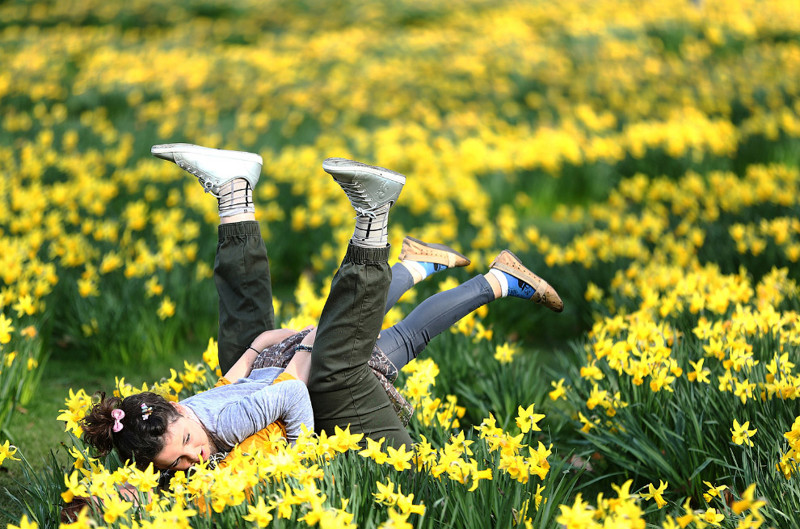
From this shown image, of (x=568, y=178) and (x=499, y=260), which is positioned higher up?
(x=499, y=260)

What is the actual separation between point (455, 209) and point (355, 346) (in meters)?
3.45

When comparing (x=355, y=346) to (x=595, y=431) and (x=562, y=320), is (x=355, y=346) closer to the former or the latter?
(x=595, y=431)

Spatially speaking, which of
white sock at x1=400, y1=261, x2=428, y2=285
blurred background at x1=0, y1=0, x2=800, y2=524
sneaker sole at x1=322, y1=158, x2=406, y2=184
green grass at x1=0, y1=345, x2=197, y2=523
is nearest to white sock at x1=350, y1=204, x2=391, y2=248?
sneaker sole at x1=322, y1=158, x2=406, y2=184

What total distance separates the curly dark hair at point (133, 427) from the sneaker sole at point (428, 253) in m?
1.29

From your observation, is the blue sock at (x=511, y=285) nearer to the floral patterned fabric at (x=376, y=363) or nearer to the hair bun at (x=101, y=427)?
the floral patterned fabric at (x=376, y=363)

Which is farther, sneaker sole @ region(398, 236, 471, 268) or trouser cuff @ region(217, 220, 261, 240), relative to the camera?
sneaker sole @ region(398, 236, 471, 268)

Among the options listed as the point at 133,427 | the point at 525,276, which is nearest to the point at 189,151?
the point at 133,427

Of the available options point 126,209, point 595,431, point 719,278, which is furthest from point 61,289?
A: point 719,278

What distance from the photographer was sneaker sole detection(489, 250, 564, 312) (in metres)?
3.18

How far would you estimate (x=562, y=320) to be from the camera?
4.59m

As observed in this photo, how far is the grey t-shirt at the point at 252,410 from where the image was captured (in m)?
2.38

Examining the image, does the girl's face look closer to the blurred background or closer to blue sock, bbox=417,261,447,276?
the blurred background

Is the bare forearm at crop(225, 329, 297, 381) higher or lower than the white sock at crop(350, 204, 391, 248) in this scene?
lower

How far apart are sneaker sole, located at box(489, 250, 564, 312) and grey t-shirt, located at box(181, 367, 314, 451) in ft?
3.49
